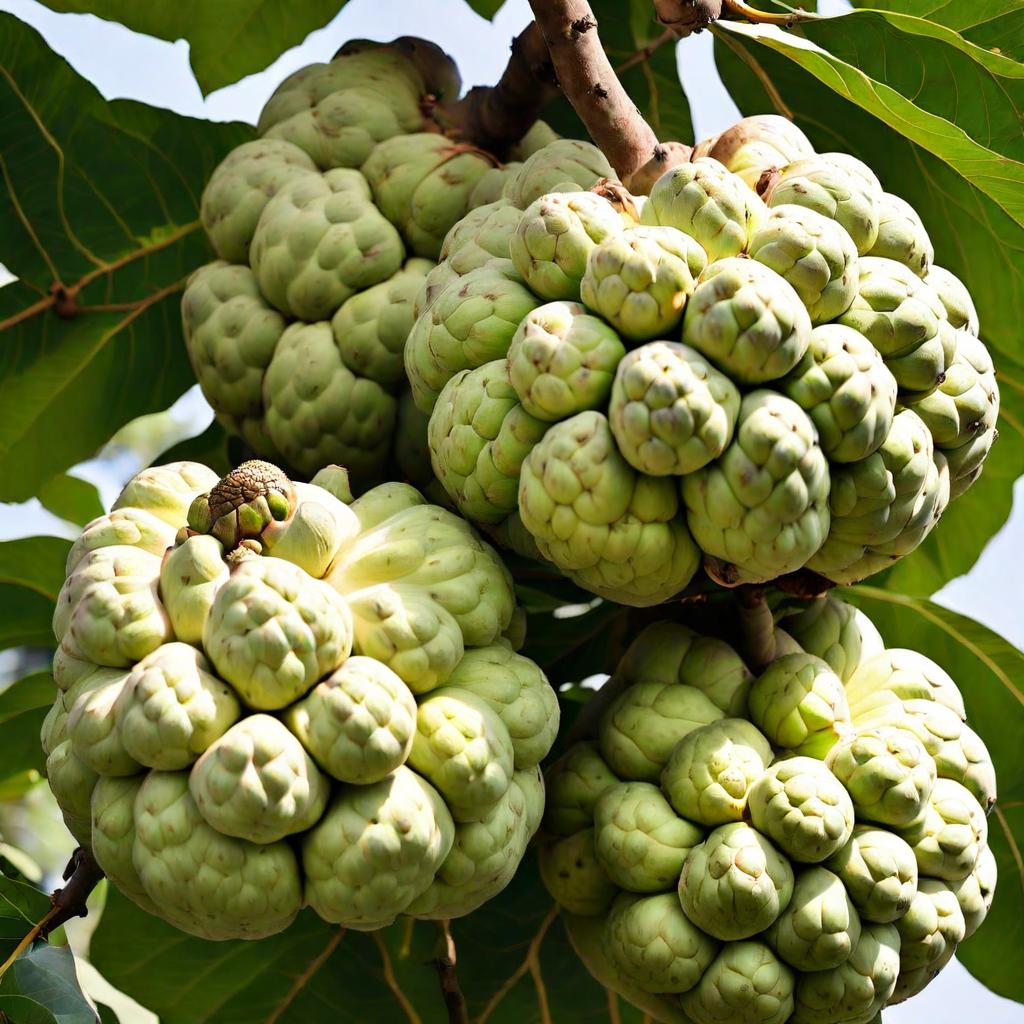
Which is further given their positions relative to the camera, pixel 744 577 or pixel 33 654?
pixel 33 654

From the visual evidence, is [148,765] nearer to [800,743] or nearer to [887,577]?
[800,743]

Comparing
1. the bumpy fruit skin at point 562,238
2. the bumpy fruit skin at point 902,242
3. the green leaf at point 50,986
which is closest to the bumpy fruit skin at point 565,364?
the bumpy fruit skin at point 562,238

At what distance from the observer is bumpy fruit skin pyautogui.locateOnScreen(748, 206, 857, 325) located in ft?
6.43

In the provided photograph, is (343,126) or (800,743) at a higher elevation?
(343,126)

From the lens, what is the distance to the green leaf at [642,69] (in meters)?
3.11

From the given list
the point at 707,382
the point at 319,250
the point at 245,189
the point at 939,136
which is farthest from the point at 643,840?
the point at 245,189

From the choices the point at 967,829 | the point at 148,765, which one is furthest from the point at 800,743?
the point at 148,765

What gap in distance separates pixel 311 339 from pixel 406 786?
0.94 m

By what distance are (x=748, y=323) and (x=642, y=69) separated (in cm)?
154

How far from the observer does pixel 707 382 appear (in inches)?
73.7

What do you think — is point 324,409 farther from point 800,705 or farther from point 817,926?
point 817,926

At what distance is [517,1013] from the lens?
284 centimetres

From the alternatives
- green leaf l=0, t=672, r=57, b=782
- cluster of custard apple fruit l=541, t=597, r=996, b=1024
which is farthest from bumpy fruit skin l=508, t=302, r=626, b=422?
green leaf l=0, t=672, r=57, b=782

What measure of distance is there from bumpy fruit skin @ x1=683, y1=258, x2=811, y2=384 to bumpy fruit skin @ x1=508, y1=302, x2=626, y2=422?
0.12 meters
